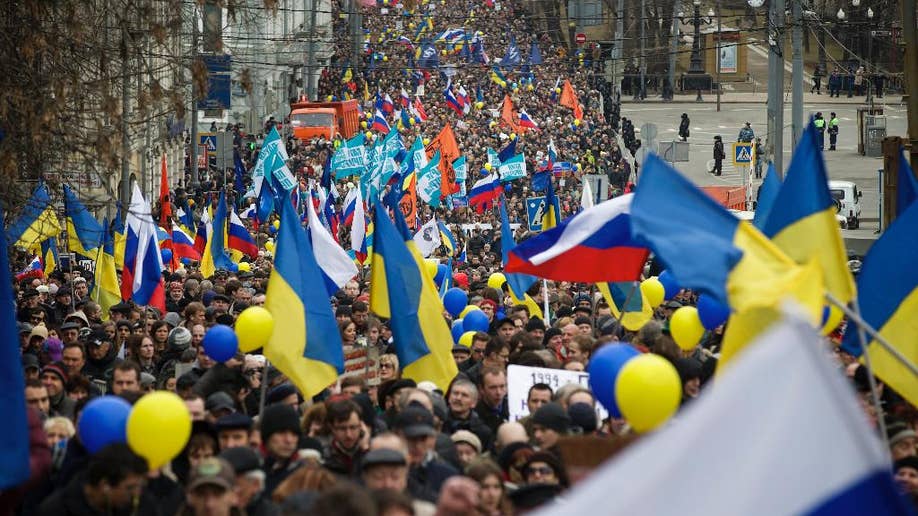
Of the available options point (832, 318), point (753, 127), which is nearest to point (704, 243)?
point (832, 318)

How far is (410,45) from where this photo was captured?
237 feet

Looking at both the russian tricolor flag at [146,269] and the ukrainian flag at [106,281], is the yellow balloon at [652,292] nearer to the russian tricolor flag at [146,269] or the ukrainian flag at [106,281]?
the russian tricolor flag at [146,269]

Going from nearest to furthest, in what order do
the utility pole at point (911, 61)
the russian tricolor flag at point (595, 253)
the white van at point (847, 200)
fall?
the russian tricolor flag at point (595, 253) < the utility pole at point (911, 61) < the white van at point (847, 200)

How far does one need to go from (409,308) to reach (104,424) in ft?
11.1

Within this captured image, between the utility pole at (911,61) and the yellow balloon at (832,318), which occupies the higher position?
the utility pole at (911,61)

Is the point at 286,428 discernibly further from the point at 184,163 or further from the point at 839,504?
the point at 184,163

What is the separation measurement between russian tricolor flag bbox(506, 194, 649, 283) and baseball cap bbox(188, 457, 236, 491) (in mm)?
4302

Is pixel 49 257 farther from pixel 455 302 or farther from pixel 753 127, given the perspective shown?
pixel 753 127

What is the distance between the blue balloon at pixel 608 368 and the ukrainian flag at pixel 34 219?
297 inches

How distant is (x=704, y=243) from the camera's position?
256 inches

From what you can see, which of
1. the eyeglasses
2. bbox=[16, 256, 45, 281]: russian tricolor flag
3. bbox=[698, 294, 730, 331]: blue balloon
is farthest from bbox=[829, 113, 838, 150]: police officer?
the eyeglasses

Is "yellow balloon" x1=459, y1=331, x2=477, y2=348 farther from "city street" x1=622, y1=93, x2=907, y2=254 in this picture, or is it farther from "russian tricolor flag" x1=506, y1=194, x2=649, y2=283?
"city street" x1=622, y1=93, x2=907, y2=254

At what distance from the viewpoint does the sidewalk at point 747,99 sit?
6781cm

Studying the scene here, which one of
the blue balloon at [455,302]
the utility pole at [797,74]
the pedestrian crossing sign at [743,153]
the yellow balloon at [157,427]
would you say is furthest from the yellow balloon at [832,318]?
the pedestrian crossing sign at [743,153]
